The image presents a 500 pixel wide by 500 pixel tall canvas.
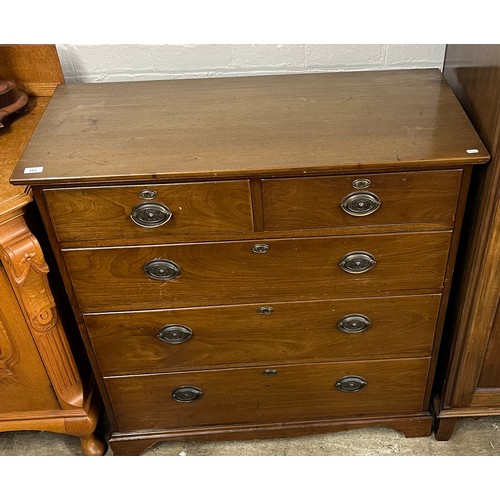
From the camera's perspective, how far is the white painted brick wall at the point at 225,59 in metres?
1.64

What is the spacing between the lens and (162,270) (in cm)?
139

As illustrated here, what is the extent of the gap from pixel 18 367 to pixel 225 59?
1004mm

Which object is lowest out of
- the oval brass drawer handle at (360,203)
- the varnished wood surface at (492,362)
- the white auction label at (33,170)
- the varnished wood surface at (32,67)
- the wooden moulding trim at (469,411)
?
the wooden moulding trim at (469,411)

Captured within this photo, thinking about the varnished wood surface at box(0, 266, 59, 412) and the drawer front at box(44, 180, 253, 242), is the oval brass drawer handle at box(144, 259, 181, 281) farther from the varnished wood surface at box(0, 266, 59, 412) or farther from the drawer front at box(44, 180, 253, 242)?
the varnished wood surface at box(0, 266, 59, 412)

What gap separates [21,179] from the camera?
1194 mm

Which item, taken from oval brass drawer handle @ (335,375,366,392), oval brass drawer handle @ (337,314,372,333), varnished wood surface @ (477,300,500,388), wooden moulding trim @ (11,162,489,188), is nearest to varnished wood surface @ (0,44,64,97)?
wooden moulding trim @ (11,162,489,188)

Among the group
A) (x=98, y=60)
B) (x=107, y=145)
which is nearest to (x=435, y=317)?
(x=107, y=145)

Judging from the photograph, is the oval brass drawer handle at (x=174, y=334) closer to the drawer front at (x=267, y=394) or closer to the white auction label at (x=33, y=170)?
the drawer front at (x=267, y=394)

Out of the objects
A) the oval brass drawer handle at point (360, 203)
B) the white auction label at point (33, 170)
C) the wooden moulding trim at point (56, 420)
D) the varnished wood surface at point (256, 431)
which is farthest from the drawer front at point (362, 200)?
the wooden moulding trim at point (56, 420)

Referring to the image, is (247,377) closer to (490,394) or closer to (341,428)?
(341,428)

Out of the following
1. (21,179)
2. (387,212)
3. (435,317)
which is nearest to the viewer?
(21,179)

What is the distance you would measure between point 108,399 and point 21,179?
73cm

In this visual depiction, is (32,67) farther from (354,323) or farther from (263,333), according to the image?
(354,323)

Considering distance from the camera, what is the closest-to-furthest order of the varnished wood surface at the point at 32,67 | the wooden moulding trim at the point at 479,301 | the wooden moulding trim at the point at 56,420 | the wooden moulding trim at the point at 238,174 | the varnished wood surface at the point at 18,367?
the wooden moulding trim at the point at 238,174 < the wooden moulding trim at the point at 479,301 < the varnished wood surface at the point at 18,367 < the varnished wood surface at the point at 32,67 < the wooden moulding trim at the point at 56,420
